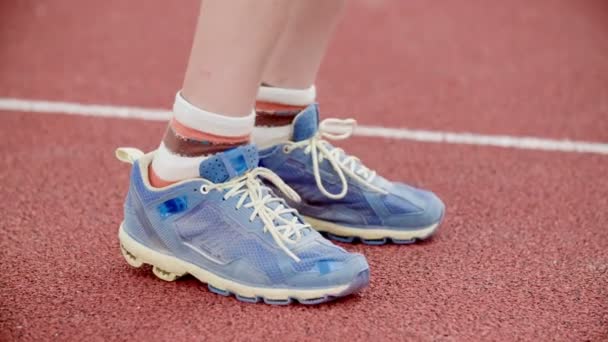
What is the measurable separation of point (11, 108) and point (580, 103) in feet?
5.35

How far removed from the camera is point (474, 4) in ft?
12.6

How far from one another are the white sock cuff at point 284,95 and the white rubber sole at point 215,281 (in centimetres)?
35

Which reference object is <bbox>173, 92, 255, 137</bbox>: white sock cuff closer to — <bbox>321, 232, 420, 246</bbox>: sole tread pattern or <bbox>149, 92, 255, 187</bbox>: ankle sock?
<bbox>149, 92, 255, 187</bbox>: ankle sock

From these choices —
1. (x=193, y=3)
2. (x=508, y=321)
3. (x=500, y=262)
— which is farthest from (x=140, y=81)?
(x=508, y=321)

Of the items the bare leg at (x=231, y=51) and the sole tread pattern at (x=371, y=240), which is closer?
the bare leg at (x=231, y=51)

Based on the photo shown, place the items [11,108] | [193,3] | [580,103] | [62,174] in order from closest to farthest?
[62,174] → [11,108] → [580,103] → [193,3]

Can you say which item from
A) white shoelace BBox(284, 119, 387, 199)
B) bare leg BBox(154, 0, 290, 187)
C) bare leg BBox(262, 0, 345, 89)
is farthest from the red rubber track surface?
bare leg BBox(262, 0, 345, 89)

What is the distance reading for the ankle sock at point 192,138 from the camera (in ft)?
4.55

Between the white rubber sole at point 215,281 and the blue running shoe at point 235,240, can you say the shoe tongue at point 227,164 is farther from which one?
the white rubber sole at point 215,281

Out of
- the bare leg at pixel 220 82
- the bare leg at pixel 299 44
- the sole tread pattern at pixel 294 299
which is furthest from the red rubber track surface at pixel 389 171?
the bare leg at pixel 299 44

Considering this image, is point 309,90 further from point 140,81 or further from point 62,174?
point 140,81

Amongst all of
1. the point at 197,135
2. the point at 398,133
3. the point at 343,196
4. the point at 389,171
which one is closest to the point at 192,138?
the point at 197,135

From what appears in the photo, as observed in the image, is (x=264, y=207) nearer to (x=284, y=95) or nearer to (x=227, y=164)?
(x=227, y=164)

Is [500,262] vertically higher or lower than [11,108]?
higher
